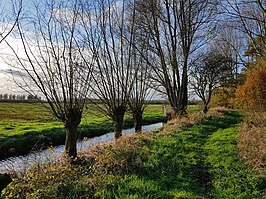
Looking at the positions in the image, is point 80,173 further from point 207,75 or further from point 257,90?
point 207,75

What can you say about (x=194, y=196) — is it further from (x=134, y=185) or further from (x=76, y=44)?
(x=76, y=44)

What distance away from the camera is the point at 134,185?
17.4ft

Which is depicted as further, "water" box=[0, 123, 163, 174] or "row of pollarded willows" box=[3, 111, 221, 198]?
"water" box=[0, 123, 163, 174]

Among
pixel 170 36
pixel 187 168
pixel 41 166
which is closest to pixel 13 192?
pixel 41 166

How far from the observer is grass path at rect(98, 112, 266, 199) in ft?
16.6

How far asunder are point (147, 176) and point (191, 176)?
3.45 ft

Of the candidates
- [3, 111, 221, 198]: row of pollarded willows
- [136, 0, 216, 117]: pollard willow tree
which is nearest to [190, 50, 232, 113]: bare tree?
[136, 0, 216, 117]: pollard willow tree

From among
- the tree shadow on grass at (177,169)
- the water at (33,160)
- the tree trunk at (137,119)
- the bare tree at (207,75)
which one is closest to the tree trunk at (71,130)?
the water at (33,160)

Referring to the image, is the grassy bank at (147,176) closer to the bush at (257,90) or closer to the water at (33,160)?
the water at (33,160)

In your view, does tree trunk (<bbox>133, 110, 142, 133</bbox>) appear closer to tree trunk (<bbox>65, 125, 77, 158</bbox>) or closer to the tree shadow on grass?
the tree shadow on grass

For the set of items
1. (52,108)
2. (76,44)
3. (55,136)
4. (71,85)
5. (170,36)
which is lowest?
(55,136)

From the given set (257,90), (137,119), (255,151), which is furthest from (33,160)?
(257,90)

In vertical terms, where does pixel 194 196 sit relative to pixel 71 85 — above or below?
below

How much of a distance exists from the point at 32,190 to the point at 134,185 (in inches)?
78.8
